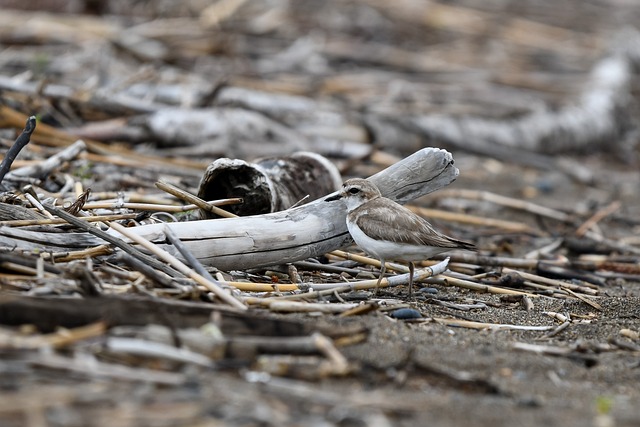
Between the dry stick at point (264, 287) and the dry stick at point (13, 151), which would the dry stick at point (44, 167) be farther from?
the dry stick at point (264, 287)

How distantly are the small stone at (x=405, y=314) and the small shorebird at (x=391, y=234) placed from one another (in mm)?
495

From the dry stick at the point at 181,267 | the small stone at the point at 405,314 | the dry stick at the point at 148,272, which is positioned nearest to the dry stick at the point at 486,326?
the small stone at the point at 405,314

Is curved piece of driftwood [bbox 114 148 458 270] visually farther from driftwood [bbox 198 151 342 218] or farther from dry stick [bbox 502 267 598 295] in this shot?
dry stick [bbox 502 267 598 295]

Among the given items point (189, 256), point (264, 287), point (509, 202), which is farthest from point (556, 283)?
point (509, 202)

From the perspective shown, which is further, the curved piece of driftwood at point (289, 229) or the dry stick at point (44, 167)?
the dry stick at point (44, 167)

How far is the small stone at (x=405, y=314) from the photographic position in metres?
4.51

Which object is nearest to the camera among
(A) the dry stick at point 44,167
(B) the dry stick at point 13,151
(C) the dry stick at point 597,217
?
(B) the dry stick at point 13,151

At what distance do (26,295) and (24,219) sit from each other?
114cm

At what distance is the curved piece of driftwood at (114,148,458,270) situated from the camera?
189 inches

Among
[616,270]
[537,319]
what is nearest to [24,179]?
[537,319]

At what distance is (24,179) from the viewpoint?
5801 mm

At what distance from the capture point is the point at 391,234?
16.7 ft

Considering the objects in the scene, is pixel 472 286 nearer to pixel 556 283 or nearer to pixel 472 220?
pixel 556 283

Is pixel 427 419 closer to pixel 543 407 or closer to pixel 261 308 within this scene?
pixel 543 407
